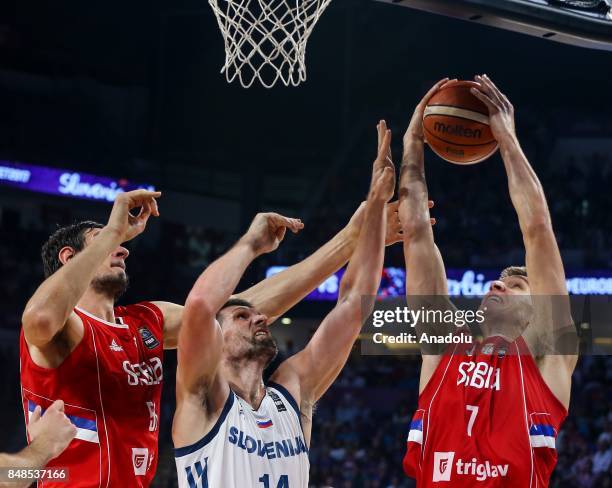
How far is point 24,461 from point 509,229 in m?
13.5

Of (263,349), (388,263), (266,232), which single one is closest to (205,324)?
(263,349)

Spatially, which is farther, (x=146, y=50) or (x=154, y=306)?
(x=146, y=50)

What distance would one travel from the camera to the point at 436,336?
11.8ft

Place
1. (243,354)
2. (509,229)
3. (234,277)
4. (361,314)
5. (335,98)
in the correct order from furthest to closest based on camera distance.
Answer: (335,98) → (509,229) → (361,314) → (243,354) → (234,277)

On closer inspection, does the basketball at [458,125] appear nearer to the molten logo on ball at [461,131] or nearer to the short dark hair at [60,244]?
the molten logo on ball at [461,131]

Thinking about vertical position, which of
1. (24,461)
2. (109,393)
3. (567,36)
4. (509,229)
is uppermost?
(509,229)

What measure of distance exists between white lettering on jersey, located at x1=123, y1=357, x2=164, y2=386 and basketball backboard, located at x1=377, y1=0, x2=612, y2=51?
1921mm

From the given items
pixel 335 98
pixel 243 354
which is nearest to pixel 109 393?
pixel 243 354

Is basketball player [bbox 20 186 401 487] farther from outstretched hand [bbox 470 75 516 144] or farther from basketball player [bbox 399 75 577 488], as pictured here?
outstretched hand [bbox 470 75 516 144]

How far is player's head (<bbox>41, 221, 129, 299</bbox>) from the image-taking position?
3717 mm

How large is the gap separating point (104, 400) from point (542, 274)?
1.68m

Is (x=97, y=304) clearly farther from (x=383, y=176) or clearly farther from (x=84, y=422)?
(x=383, y=176)

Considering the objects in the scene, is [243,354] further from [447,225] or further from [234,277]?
[447,225]

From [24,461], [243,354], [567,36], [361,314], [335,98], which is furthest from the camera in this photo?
[335,98]
